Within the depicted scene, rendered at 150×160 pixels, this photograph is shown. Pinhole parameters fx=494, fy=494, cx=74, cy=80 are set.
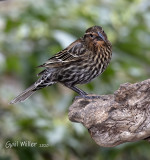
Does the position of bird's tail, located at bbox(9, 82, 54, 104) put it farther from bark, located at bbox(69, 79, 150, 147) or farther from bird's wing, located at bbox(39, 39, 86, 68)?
bark, located at bbox(69, 79, 150, 147)

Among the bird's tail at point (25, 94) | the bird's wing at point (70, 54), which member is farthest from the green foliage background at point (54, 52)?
the bird's tail at point (25, 94)

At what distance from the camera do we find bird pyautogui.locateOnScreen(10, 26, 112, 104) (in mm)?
4664

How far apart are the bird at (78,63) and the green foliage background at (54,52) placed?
18cm

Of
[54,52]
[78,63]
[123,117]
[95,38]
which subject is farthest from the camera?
[54,52]

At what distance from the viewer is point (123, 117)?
343 cm

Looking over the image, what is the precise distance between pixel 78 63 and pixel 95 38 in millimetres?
320

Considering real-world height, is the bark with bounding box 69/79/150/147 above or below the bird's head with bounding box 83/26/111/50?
below

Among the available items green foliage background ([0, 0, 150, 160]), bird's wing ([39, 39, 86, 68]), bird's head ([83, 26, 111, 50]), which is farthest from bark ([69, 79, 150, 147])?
green foliage background ([0, 0, 150, 160])

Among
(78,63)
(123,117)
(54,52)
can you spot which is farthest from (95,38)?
(123,117)

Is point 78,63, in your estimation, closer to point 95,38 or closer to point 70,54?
point 70,54

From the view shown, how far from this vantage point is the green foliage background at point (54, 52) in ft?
16.5

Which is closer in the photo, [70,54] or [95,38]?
[95,38]

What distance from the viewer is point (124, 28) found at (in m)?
5.70

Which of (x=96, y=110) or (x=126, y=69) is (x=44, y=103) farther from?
(x=96, y=110)
